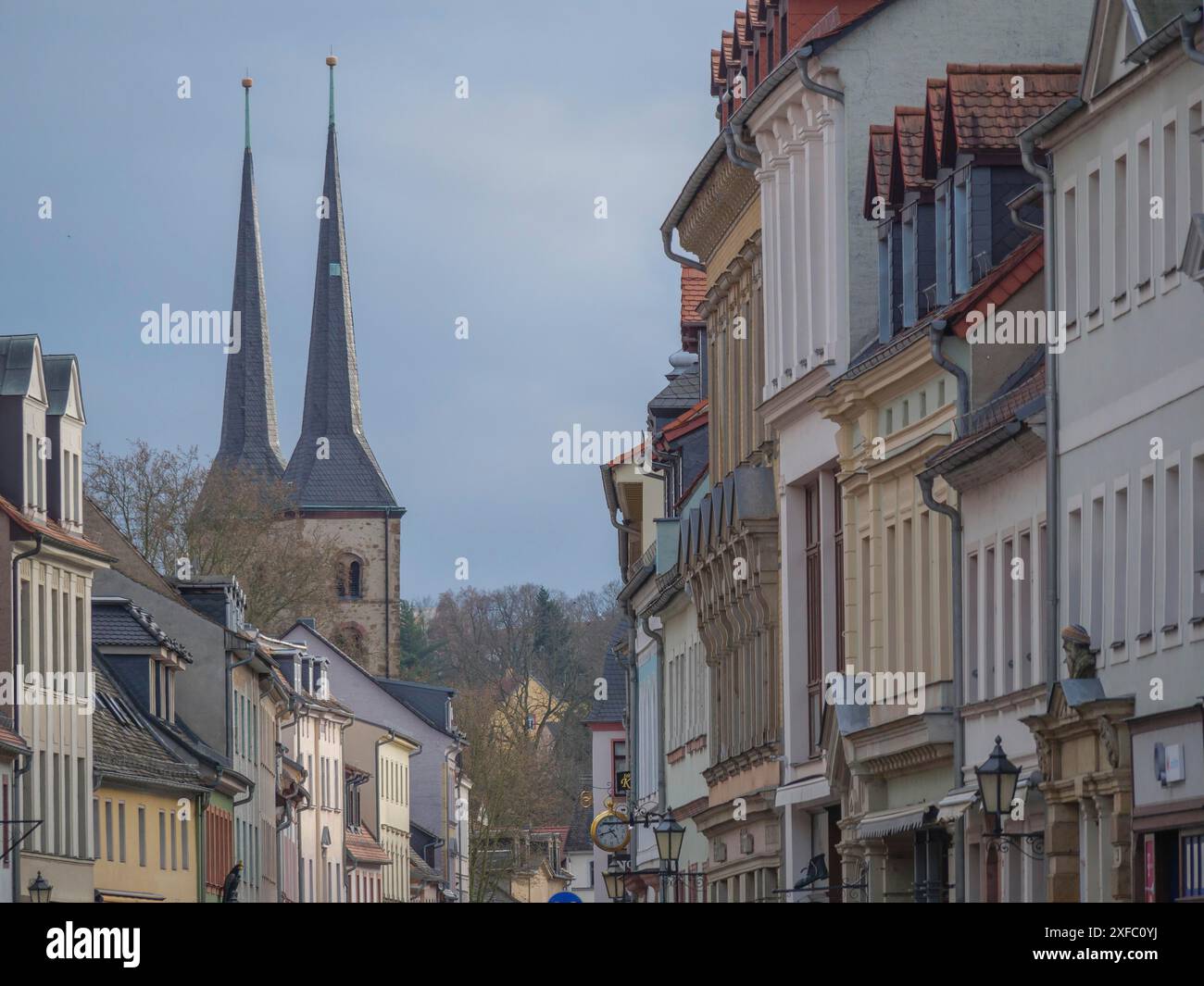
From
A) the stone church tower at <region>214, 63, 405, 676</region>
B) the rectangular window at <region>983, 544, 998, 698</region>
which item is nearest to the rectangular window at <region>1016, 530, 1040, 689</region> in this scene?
the rectangular window at <region>983, 544, 998, 698</region>

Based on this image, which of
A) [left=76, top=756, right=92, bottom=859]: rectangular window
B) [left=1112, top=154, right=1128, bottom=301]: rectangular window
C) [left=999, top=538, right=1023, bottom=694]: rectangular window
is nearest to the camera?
[left=1112, top=154, right=1128, bottom=301]: rectangular window

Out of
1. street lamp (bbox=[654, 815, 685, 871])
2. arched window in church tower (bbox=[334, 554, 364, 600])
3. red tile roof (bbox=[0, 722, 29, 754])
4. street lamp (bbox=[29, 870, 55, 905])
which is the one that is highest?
arched window in church tower (bbox=[334, 554, 364, 600])

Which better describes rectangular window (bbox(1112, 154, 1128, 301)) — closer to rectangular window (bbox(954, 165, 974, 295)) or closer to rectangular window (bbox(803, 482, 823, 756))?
rectangular window (bbox(954, 165, 974, 295))

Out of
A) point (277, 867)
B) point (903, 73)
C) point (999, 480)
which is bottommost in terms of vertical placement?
point (277, 867)

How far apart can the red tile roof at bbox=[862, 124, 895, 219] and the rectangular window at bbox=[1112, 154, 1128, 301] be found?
→ 723 centimetres

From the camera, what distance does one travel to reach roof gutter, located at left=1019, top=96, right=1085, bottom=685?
2150 centimetres

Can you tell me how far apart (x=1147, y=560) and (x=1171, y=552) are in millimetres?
677

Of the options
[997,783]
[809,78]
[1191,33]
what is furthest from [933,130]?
[997,783]

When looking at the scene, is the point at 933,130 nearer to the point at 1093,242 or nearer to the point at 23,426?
the point at 1093,242

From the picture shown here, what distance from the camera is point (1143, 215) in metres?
20.0
